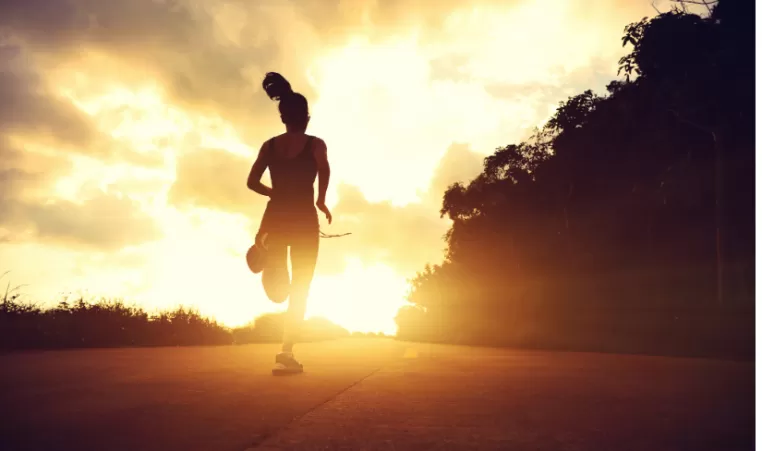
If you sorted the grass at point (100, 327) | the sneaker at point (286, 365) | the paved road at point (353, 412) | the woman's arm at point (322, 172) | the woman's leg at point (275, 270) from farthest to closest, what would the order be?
the grass at point (100, 327) → the woman's arm at point (322, 172) → the woman's leg at point (275, 270) → the sneaker at point (286, 365) → the paved road at point (353, 412)

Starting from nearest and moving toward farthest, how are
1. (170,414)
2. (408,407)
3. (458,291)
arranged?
(170,414)
(408,407)
(458,291)

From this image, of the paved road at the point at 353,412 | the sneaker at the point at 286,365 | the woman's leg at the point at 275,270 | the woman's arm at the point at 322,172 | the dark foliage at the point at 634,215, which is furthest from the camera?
the dark foliage at the point at 634,215

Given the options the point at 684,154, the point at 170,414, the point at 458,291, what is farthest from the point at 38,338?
the point at 458,291

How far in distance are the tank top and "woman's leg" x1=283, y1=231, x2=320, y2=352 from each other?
110 mm

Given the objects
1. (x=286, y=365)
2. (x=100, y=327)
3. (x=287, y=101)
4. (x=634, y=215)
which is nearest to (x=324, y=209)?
(x=287, y=101)

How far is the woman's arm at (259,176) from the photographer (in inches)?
211

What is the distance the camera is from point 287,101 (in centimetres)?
536

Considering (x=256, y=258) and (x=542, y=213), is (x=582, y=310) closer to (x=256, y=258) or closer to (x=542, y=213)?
(x=542, y=213)

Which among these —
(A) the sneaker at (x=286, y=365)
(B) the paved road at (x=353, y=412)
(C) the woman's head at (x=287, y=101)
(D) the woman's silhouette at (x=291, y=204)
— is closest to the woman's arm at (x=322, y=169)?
(D) the woman's silhouette at (x=291, y=204)

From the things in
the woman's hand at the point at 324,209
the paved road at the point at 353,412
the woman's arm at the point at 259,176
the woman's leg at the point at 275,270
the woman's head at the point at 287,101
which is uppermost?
the woman's head at the point at 287,101

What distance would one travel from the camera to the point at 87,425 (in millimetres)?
2270

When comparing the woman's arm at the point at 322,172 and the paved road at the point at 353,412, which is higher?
the woman's arm at the point at 322,172

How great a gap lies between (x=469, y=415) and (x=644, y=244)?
23566 mm

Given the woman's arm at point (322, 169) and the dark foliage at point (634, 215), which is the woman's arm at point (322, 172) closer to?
the woman's arm at point (322, 169)
